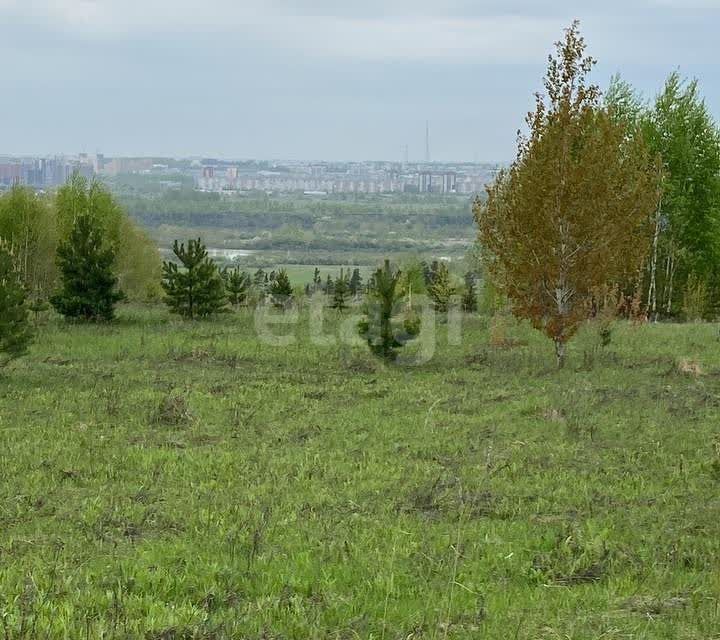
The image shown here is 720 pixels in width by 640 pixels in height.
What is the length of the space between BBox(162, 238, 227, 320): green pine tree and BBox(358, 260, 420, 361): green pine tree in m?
10.1

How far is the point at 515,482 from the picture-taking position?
9016 mm

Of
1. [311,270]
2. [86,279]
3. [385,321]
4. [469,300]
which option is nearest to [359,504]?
[385,321]

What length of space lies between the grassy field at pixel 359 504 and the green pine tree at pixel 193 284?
10.7 metres

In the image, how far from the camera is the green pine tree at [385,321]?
61.4ft

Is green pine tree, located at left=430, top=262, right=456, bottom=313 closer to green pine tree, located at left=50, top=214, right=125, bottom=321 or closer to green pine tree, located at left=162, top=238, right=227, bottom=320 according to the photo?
green pine tree, located at left=162, top=238, right=227, bottom=320

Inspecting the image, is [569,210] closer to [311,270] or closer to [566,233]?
[566,233]

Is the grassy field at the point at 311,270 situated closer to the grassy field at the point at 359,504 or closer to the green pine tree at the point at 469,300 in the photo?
the green pine tree at the point at 469,300

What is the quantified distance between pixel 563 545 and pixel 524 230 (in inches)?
473

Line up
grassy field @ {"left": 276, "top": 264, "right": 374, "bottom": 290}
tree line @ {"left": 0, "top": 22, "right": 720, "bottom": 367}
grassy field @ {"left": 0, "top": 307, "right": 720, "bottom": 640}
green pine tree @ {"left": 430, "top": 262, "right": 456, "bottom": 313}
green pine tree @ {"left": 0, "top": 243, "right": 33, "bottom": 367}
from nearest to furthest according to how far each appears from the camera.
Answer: grassy field @ {"left": 0, "top": 307, "right": 720, "bottom": 640}
green pine tree @ {"left": 0, "top": 243, "right": 33, "bottom": 367}
tree line @ {"left": 0, "top": 22, "right": 720, "bottom": 367}
green pine tree @ {"left": 430, "top": 262, "right": 456, "bottom": 313}
grassy field @ {"left": 276, "top": 264, "right": 374, "bottom": 290}

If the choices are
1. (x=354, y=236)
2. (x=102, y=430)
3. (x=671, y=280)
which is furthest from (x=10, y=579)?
(x=354, y=236)

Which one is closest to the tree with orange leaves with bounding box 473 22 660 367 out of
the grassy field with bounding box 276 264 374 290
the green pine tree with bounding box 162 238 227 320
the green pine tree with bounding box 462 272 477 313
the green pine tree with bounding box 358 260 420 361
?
the green pine tree with bounding box 358 260 420 361

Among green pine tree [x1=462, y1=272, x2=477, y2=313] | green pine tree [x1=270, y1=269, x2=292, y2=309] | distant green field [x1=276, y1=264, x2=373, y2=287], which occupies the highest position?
green pine tree [x1=270, y1=269, x2=292, y2=309]

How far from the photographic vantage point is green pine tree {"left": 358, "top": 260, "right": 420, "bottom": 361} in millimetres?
18719

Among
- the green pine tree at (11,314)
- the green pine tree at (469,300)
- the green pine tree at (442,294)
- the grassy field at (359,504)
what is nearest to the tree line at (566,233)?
the green pine tree at (11,314)
